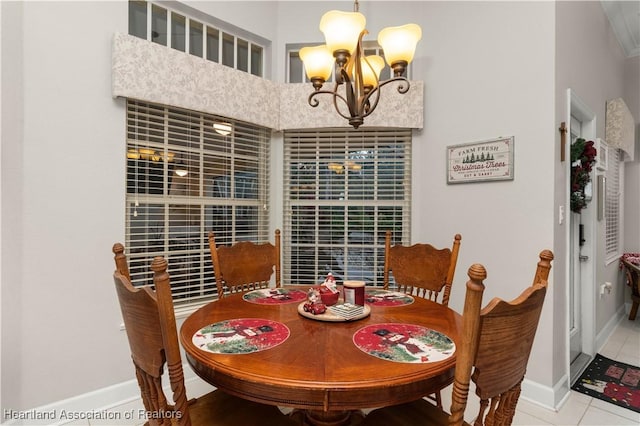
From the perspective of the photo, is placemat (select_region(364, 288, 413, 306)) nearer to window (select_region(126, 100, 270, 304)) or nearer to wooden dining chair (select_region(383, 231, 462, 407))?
wooden dining chair (select_region(383, 231, 462, 407))

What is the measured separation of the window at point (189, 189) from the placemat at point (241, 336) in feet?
4.32

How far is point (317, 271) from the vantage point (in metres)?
3.08

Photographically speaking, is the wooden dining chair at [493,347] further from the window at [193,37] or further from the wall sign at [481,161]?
the window at [193,37]

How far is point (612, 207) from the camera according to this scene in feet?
11.8

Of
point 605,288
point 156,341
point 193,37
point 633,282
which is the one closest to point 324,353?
point 156,341

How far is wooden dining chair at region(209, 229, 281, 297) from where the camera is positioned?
2.06 meters

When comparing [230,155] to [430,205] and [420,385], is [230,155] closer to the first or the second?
[430,205]

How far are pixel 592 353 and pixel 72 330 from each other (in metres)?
4.17

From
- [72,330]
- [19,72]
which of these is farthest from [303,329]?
[19,72]

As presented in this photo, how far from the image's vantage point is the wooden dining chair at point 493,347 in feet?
2.57

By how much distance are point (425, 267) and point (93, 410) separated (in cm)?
231

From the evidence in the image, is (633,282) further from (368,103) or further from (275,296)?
(275,296)

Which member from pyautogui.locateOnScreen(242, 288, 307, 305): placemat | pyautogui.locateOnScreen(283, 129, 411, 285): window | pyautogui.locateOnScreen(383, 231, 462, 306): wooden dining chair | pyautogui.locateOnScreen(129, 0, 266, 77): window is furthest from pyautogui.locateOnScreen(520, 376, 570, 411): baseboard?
pyautogui.locateOnScreen(129, 0, 266, 77): window

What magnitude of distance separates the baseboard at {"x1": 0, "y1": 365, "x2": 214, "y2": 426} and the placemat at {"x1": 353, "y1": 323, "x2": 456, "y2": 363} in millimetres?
1734
